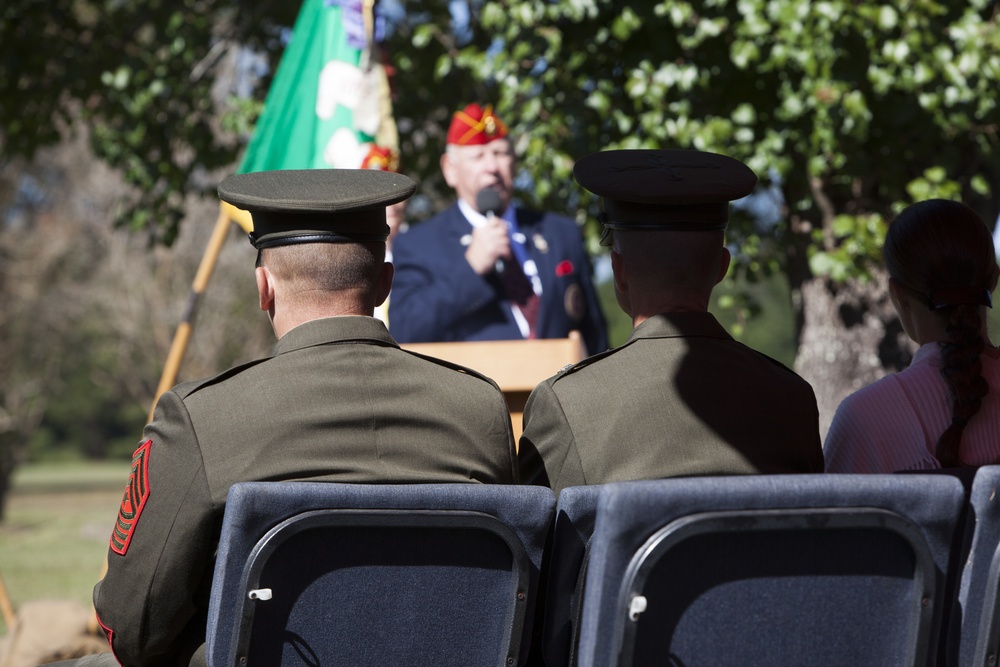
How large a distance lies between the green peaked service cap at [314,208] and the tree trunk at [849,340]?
410 cm

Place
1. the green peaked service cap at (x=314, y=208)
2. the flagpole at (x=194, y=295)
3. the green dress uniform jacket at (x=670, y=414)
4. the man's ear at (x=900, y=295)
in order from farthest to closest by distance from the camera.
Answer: the flagpole at (x=194, y=295)
the man's ear at (x=900, y=295)
the green peaked service cap at (x=314, y=208)
the green dress uniform jacket at (x=670, y=414)

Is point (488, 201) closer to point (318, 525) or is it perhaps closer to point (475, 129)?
point (475, 129)

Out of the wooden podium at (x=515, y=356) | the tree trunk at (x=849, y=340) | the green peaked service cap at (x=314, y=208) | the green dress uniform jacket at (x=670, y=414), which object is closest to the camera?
the green dress uniform jacket at (x=670, y=414)

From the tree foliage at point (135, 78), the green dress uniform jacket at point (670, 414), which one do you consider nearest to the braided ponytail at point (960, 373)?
the green dress uniform jacket at point (670, 414)

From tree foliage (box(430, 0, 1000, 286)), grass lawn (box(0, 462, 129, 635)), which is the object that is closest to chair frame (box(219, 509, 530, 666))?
tree foliage (box(430, 0, 1000, 286))

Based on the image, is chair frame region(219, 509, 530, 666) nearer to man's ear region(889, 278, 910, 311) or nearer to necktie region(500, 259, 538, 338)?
man's ear region(889, 278, 910, 311)

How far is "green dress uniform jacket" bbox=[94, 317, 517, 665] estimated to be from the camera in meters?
2.06

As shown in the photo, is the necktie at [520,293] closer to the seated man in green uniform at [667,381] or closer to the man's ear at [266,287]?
the seated man in green uniform at [667,381]

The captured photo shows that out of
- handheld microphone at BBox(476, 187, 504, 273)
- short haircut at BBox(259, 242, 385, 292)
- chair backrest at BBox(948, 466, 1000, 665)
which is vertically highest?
short haircut at BBox(259, 242, 385, 292)

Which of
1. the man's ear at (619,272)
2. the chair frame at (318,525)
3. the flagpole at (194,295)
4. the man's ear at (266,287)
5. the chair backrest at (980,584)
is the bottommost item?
the flagpole at (194,295)

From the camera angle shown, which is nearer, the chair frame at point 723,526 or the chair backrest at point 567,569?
the chair frame at point 723,526

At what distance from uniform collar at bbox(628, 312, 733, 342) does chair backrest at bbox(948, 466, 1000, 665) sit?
2.09 ft

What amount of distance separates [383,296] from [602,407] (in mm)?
538

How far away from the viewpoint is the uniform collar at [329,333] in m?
2.28
